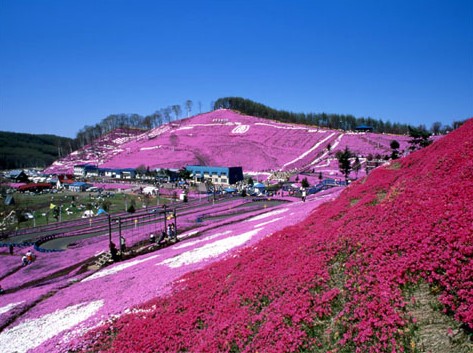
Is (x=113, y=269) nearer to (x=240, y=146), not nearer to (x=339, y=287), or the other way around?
(x=339, y=287)

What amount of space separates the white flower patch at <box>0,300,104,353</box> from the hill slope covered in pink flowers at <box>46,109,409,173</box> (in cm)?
10846

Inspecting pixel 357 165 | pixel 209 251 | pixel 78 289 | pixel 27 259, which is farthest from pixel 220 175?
pixel 78 289

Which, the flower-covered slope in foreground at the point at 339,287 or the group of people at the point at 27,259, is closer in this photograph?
the flower-covered slope in foreground at the point at 339,287

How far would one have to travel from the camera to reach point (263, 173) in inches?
4688

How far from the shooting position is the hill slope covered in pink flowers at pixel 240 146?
13150 centimetres

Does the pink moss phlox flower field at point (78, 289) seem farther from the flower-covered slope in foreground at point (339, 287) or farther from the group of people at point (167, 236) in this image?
the flower-covered slope in foreground at point (339, 287)

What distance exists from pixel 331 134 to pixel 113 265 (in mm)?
134623

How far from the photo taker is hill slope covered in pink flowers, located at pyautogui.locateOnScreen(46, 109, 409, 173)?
131500 millimetres

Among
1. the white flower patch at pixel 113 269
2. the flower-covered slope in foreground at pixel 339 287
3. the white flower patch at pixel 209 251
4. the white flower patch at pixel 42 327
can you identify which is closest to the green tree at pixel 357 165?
the white flower patch at pixel 209 251

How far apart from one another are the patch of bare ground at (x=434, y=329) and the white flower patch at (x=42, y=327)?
15.7 meters

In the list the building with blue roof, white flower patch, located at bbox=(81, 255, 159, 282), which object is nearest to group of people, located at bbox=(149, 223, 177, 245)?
white flower patch, located at bbox=(81, 255, 159, 282)

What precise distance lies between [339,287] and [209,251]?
15.4 meters

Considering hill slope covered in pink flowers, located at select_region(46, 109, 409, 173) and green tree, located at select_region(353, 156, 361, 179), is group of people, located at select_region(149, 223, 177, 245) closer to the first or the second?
green tree, located at select_region(353, 156, 361, 179)

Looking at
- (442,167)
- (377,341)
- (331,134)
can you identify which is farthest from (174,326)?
(331,134)
